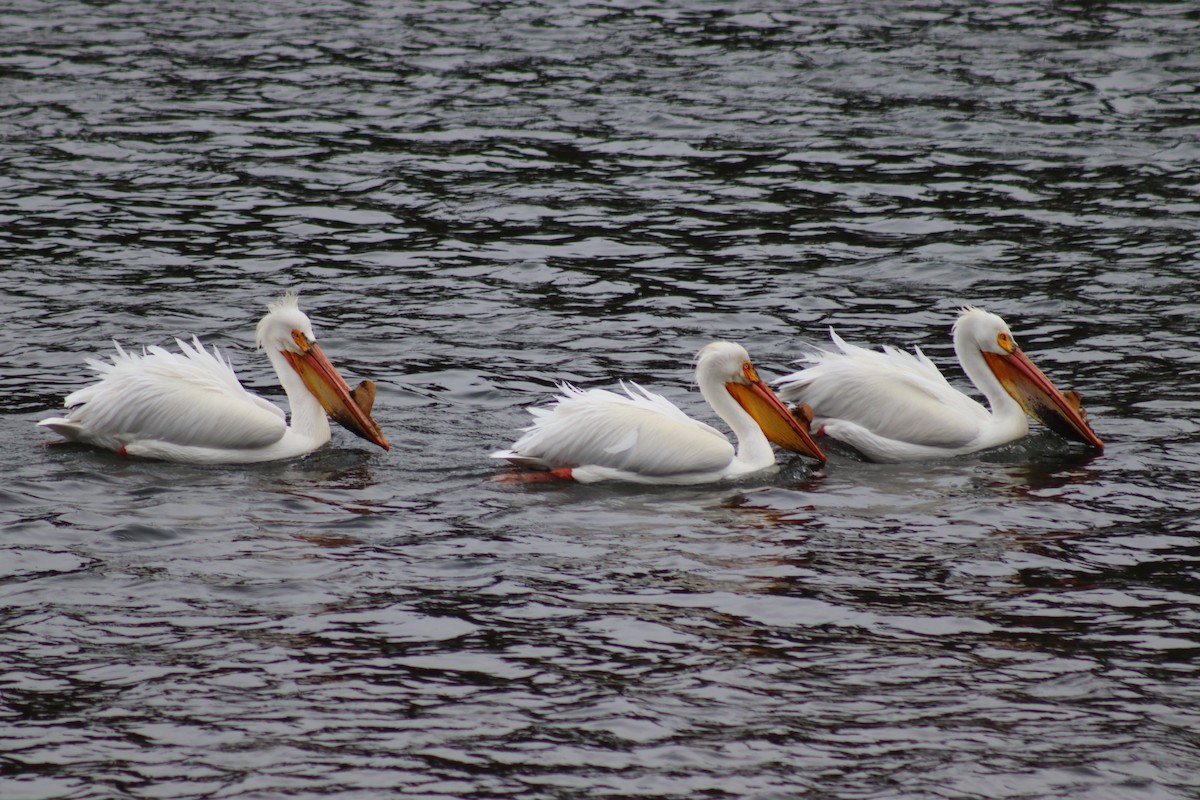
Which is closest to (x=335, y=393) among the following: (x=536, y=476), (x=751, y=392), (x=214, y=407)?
(x=214, y=407)

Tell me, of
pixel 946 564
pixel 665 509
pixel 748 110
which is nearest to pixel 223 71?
pixel 748 110

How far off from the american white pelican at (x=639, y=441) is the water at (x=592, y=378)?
14 cm

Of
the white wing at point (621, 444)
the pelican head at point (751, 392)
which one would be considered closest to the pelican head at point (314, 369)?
the white wing at point (621, 444)

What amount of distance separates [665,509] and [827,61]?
8515mm

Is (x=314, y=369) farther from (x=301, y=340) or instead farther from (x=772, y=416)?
(x=772, y=416)

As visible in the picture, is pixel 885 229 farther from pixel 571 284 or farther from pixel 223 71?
pixel 223 71

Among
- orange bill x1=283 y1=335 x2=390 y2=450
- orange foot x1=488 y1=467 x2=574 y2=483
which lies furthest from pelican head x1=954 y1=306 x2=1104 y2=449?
orange bill x1=283 y1=335 x2=390 y2=450

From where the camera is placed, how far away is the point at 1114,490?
23.1 ft

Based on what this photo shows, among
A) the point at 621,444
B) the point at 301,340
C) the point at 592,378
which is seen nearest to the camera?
the point at 621,444

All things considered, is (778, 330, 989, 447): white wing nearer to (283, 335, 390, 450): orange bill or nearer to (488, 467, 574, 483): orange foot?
(488, 467, 574, 483): orange foot

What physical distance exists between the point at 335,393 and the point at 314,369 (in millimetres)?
187

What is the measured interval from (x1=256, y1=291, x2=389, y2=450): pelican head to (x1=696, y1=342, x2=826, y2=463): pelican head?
148 centimetres

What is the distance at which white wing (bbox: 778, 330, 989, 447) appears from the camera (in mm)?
7578

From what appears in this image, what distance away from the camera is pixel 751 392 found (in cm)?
750
